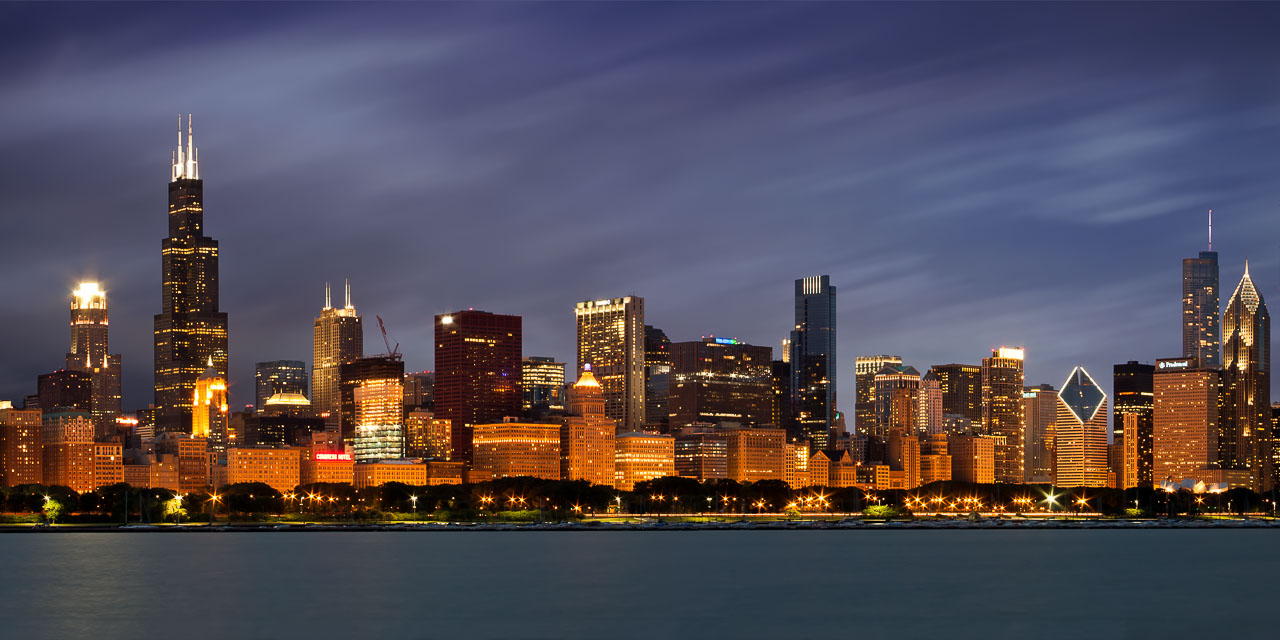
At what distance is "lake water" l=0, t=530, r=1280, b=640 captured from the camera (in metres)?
91.3

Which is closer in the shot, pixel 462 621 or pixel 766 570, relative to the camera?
pixel 462 621

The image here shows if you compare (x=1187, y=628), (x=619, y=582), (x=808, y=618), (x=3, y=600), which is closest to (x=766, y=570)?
A: (x=619, y=582)

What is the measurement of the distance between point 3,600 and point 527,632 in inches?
1684

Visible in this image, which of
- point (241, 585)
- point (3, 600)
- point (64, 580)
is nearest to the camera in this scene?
point (3, 600)

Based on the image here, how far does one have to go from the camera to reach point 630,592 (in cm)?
11294

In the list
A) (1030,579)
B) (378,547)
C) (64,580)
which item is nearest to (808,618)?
(1030,579)

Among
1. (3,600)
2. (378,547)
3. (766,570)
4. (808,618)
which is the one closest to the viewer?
(808,618)

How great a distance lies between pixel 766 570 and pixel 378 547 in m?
56.5

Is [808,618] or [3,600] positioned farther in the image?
[3,600]

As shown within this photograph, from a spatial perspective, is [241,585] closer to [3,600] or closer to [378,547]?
[3,600]

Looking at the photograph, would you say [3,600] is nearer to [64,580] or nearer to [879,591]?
[64,580]

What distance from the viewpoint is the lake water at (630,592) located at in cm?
9131

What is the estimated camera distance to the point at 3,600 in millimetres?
109625

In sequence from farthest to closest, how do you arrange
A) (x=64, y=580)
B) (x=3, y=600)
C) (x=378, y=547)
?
(x=378, y=547) → (x=64, y=580) → (x=3, y=600)
